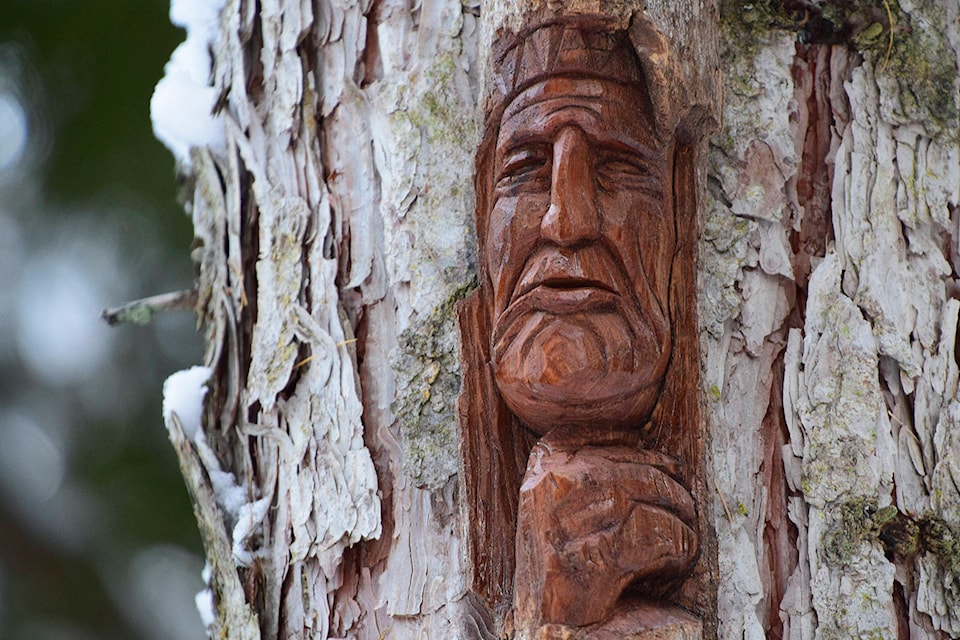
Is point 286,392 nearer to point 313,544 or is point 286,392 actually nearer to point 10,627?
point 313,544

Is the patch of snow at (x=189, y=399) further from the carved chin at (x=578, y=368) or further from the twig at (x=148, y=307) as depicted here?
the carved chin at (x=578, y=368)

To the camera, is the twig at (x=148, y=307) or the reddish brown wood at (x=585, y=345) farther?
the twig at (x=148, y=307)

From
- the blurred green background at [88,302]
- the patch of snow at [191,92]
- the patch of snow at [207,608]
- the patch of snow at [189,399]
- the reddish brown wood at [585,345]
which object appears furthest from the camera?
the blurred green background at [88,302]

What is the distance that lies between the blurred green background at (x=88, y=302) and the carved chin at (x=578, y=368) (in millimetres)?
1635

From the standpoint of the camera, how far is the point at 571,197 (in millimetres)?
1298

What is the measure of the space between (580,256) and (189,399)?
89 cm

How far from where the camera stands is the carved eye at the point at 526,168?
1351mm

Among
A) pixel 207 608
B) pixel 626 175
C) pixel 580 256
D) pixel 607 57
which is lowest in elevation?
pixel 207 608

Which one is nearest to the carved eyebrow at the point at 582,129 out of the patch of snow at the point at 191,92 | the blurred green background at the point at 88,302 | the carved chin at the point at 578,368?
the carved chin at the point at 578,368

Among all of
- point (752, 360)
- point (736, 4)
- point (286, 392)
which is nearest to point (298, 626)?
point (286, 392)

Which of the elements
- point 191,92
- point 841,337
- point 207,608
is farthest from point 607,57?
point 207,608

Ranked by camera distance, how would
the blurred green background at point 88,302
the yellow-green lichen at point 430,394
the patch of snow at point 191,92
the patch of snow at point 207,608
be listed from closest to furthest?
the yellow-green lichen at point 430,394 → the patch of snow at point 207,608 → the patch of snow at point 191,92 → the blurred green background at point 88,302

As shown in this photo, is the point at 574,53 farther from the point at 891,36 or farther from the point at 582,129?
the point at 891,36

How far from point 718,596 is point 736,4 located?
95 centimetres
